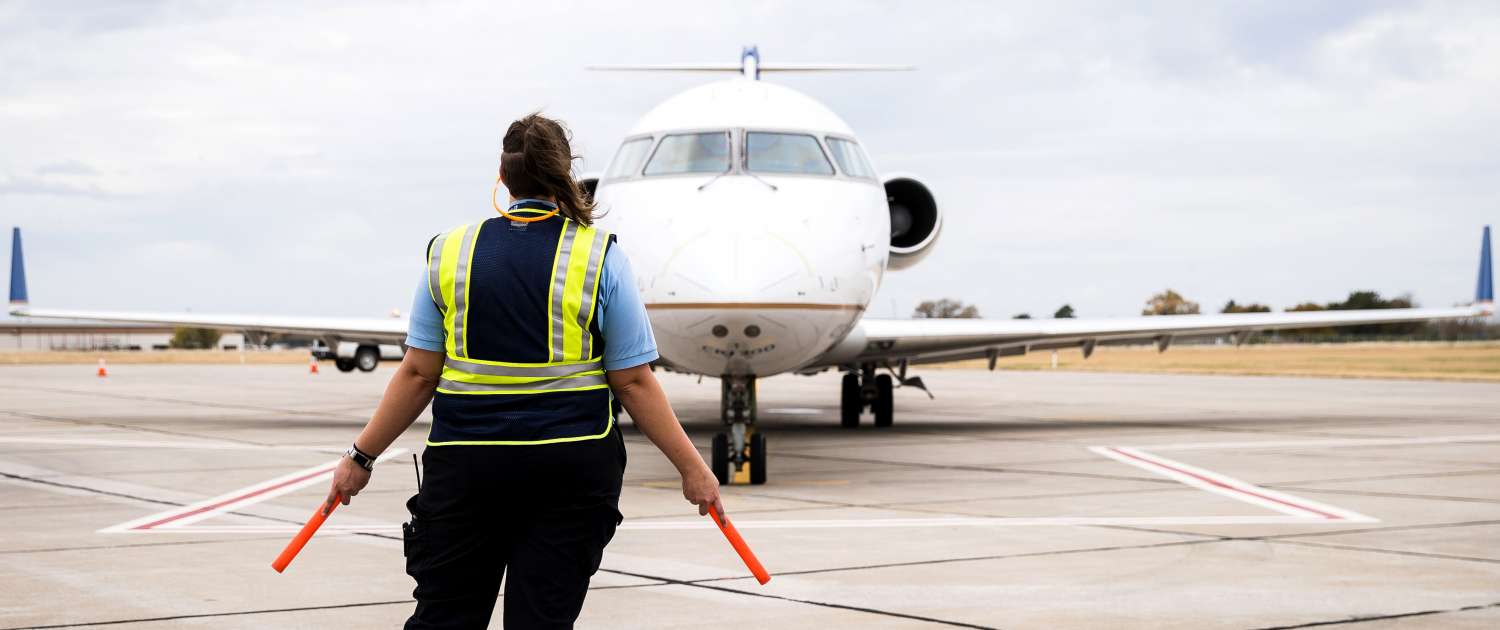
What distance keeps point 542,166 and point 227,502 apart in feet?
22.6

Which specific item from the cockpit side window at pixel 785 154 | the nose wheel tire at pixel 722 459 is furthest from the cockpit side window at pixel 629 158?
the nose wheel tire at pixel 722 459

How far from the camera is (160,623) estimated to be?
17.5 ft

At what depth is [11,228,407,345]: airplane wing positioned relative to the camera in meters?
18.1

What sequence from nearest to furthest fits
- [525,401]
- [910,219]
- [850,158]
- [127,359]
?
[525,401] < [850,158] < [910,219] < [127,359]

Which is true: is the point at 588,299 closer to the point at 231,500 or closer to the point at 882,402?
the point at 231,500

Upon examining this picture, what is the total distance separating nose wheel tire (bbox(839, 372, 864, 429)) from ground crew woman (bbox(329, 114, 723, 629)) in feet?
50.0

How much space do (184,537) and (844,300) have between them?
4.91 m

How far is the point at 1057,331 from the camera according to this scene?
57.5ft

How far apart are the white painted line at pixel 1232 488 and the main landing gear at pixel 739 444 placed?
321 centimetres

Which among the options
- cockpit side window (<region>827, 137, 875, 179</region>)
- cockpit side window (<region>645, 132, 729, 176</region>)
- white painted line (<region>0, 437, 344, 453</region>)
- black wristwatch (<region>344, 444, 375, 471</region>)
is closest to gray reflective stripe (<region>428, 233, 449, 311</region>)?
black wristwatch (<region>344, 444, 375, 471</region>)

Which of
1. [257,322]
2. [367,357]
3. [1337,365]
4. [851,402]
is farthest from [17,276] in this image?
[1337,365]

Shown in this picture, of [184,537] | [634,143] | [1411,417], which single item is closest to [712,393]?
[1411,417]

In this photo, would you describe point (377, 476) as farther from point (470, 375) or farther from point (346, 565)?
point (470, 375)

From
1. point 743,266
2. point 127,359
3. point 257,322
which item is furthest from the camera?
point 127,359
